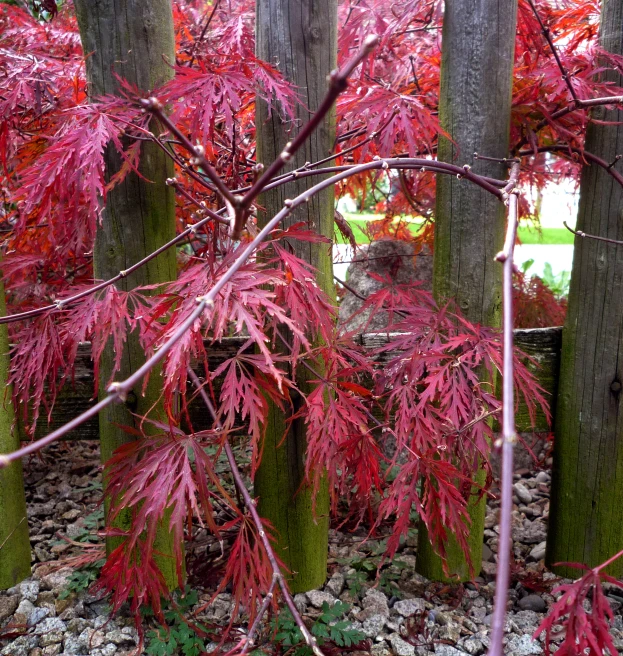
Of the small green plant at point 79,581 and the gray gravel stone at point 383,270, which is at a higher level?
the gray gravel stone at point 383,270

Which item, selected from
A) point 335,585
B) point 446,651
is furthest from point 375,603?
point 446,651

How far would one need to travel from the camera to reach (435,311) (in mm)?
1654

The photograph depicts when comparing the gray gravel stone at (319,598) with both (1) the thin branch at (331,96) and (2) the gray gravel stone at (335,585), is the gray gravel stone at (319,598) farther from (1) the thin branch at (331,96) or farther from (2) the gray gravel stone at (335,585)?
(1) the thin branch at (331,96)

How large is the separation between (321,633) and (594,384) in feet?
3.48

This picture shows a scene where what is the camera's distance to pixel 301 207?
1646 mm

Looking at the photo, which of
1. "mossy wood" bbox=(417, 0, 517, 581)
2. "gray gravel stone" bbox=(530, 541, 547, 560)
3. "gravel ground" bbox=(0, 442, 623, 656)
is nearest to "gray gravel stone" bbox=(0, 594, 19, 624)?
"gravel ground" bbox=(0, 442, 623, 656)

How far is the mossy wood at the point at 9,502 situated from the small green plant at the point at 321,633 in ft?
2.78

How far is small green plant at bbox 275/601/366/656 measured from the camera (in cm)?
154

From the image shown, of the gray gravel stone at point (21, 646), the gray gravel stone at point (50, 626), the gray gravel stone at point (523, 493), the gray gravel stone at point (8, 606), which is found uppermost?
the gray gravel stone at point (523, 493)

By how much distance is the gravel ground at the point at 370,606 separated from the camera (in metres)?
1.62

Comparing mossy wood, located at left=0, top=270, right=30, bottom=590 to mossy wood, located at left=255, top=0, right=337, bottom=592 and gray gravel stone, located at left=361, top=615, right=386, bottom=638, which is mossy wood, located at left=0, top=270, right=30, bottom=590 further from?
gray gravel stone, located at left=361, top=615, right=386, bottom=638

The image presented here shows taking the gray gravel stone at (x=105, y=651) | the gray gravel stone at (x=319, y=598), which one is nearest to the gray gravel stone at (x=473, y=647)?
the gray gravel stone at (x=319, y=598)

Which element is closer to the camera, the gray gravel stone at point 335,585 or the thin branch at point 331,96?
the thin branch at point 331,96

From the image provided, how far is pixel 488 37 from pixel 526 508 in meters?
1.73
